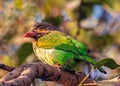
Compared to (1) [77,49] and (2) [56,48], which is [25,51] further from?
(1) [77,49]

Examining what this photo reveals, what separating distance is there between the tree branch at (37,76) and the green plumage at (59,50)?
7.7 inches

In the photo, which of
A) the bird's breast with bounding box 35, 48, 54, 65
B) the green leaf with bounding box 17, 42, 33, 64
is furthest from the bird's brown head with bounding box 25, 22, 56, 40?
the green leaf with bounding box 17, 42, 33, 64

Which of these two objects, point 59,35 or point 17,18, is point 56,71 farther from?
point 17,18

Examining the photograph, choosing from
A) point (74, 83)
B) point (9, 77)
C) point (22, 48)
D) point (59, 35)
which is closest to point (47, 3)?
point (22, 48)

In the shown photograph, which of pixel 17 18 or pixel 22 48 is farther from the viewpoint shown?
pixel 17 18

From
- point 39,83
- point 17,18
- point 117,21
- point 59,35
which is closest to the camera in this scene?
point 39,83

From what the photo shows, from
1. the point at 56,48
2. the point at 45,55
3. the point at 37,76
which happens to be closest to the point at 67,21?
the point at 56,48

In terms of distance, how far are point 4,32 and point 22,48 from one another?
3.61ft

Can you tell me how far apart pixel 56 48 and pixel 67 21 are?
173 centimetres

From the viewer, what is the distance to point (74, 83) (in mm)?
1910

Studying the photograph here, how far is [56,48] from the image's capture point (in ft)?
8.39

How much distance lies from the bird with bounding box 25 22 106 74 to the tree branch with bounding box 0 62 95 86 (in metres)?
0.16

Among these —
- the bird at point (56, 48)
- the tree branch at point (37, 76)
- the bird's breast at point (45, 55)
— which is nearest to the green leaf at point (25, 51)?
the bird at point (56, 48)

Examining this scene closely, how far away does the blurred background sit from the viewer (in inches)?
156
